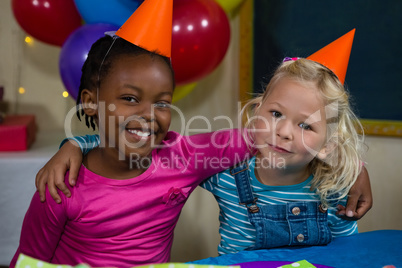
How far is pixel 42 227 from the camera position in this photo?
77 centimetres

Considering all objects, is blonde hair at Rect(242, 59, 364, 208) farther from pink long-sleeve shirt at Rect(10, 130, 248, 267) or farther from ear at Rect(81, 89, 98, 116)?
ear at Rect(81, 89, 98, 116)

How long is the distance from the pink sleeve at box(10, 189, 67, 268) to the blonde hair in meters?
0.44

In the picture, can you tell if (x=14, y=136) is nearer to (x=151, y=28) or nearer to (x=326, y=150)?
(x=151, y=28)

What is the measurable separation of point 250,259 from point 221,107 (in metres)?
1.10

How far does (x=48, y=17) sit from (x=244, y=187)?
0.89 metres

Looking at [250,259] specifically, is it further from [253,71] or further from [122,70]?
[253,71]

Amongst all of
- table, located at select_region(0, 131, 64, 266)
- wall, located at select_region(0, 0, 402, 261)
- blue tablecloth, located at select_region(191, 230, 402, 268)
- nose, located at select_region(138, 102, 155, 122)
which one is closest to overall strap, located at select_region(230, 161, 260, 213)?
blue tablecloth, located at select_region(191, 230, 402, 268)

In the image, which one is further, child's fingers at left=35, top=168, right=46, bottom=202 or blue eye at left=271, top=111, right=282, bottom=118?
blue eye at left=271, top=111, right=282, bottom=118

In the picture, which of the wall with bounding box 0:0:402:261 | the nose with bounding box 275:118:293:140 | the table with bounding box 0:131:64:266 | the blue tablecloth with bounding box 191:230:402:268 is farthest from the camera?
the wall with bounding box 0:0:402:261

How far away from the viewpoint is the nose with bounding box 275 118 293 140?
80 cm

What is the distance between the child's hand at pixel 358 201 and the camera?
2.79 ft

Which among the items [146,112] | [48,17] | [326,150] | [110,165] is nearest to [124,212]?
[110,165]

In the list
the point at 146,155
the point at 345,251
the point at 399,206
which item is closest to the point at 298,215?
the point at 345,251

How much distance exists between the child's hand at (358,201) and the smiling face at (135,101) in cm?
42
